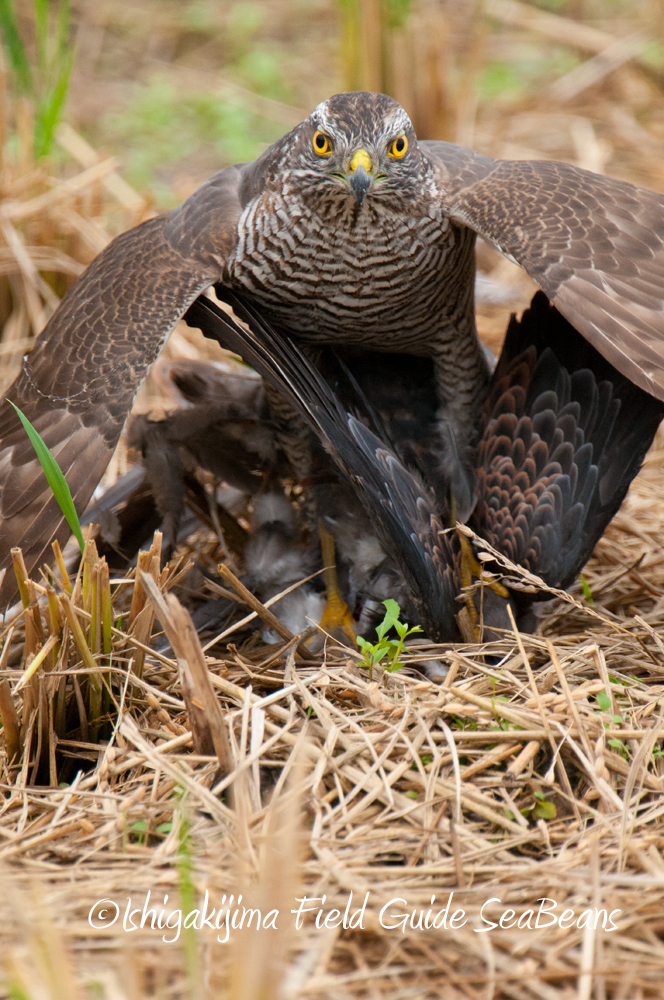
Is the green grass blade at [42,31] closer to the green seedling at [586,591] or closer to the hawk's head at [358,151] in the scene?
the hawk's head at [358,151]

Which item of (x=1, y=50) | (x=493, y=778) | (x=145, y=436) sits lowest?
(x=493, y=778)

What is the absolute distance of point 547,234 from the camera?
268 cm

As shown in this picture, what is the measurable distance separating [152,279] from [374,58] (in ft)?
10.1

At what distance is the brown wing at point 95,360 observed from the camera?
2.63 metres

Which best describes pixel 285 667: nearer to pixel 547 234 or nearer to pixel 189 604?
pixel 189 604

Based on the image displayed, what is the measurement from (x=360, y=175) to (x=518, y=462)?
97 centimetres

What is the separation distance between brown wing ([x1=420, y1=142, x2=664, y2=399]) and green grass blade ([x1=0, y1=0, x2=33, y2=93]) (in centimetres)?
185

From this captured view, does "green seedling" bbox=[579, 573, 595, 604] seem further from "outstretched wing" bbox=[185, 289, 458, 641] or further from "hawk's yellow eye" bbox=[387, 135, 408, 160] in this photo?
"hawk's yellow eye" bbox=[387, 135, 408, 160]

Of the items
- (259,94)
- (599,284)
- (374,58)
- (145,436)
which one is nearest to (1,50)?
(259,94)

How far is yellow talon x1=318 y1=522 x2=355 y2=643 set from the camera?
10.4 ft

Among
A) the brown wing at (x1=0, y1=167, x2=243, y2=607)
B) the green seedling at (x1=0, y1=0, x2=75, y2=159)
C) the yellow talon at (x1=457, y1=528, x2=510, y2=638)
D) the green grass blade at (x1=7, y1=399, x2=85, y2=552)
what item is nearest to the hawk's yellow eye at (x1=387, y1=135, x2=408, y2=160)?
the brown wing at (x1=0, y1=167, x2=243, y2=607)

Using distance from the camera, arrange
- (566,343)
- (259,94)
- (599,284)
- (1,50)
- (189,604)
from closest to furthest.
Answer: (599,284), (566,343), (189,604), (1,50), (259,94)

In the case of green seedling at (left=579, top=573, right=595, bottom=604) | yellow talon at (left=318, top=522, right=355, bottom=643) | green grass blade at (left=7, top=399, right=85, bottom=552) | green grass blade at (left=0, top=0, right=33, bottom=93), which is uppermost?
green grass blade at (left=0, top=0, right=33, bottom=93)

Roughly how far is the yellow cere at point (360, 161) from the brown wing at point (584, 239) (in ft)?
1.01
